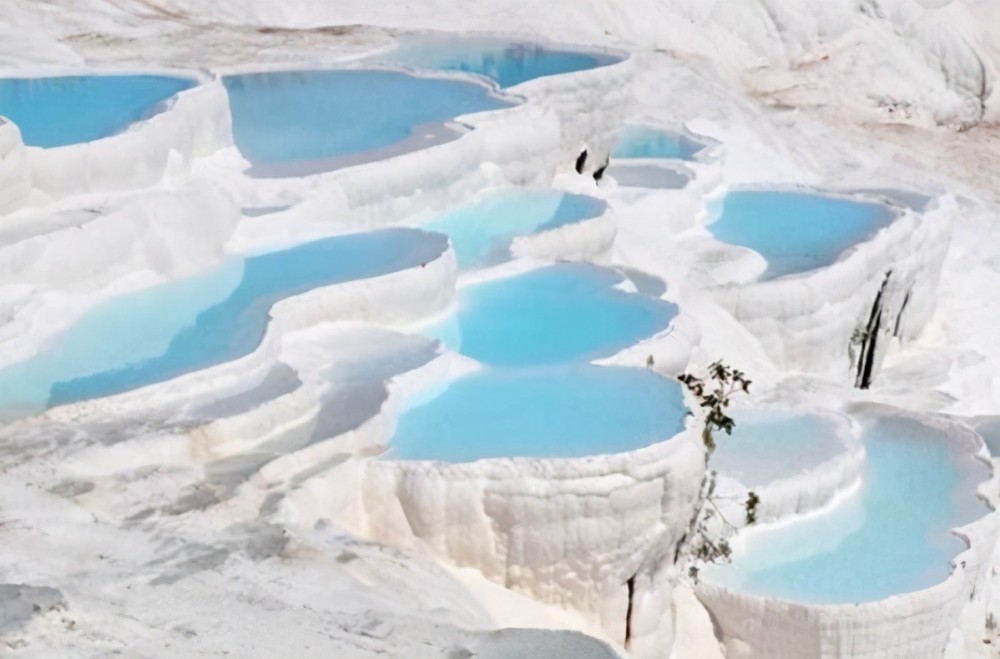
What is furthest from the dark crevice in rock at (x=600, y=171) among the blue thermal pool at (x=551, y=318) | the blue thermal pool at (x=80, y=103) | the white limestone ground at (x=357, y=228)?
the blue thermal pool at (x=551, y=318)

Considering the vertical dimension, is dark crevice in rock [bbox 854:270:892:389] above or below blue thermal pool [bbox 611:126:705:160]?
below

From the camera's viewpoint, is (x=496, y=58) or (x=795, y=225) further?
(x=496, y=58)

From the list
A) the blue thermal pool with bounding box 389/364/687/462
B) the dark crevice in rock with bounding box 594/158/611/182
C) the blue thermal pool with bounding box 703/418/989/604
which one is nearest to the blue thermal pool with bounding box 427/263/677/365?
the blue thermal pool with bounding box 389/364/687/462

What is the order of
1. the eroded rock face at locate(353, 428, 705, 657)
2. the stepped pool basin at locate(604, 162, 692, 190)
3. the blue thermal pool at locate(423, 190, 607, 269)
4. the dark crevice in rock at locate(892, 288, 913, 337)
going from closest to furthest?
the eroded rock face at locate(353, 428, 705, 657)
the blue thermal pool at locate(423, 190, 607, 269)
the dark crevice in rock at locate(892, 288, 913, 337)
the stepped pool basin at locate(604, 162, 692, 190)

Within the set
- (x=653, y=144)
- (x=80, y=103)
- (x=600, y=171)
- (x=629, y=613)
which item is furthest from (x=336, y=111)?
(x=629, y=613)

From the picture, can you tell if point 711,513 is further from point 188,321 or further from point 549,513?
point 188,321

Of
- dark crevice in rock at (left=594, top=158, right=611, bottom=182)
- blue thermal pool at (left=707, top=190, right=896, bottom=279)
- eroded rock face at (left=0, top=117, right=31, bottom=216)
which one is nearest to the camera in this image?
eroded rock face at (left=0, top=117, right=31, bottom=216)

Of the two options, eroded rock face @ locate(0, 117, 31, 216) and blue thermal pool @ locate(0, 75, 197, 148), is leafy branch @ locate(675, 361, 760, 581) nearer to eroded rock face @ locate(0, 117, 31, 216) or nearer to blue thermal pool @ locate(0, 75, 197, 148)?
eroded rock face @ locate(0, 117, 31, 216)
